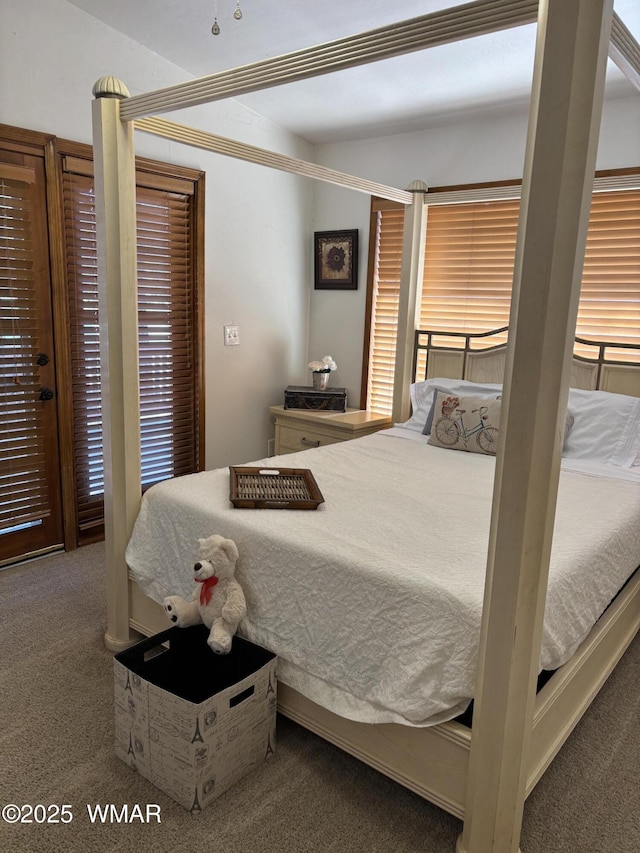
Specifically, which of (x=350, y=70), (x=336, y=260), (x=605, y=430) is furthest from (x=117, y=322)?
(x=336, y=260)

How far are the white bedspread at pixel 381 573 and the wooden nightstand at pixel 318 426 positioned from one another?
120cm

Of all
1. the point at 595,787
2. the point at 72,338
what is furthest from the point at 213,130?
the point at 595,787

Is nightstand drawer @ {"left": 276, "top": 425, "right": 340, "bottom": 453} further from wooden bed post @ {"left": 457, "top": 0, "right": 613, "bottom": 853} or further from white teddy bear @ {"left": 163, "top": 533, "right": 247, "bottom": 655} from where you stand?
wooden bed post @ {"left": 457, "top": 0, "right": 613, "bottom": 853}

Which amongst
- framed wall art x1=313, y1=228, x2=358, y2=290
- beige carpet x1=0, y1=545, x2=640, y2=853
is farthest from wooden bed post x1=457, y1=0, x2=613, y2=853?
framed wall art x1=313, y1=228, x2=358, y2=290

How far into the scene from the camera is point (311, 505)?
7.00ft

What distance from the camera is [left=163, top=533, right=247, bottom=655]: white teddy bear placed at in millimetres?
1854

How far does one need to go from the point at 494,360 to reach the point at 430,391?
40 cm

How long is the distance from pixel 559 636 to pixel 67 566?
7.84 feet

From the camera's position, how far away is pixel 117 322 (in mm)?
2145

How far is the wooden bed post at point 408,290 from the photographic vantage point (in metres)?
3.58

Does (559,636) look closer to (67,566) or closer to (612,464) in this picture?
(612,464)

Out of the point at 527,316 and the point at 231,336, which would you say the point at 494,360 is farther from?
the point at 527,316

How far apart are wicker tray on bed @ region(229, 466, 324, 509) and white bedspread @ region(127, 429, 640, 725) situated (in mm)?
48

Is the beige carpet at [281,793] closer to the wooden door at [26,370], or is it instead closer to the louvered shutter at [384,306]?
the wooden door at [26,370]
